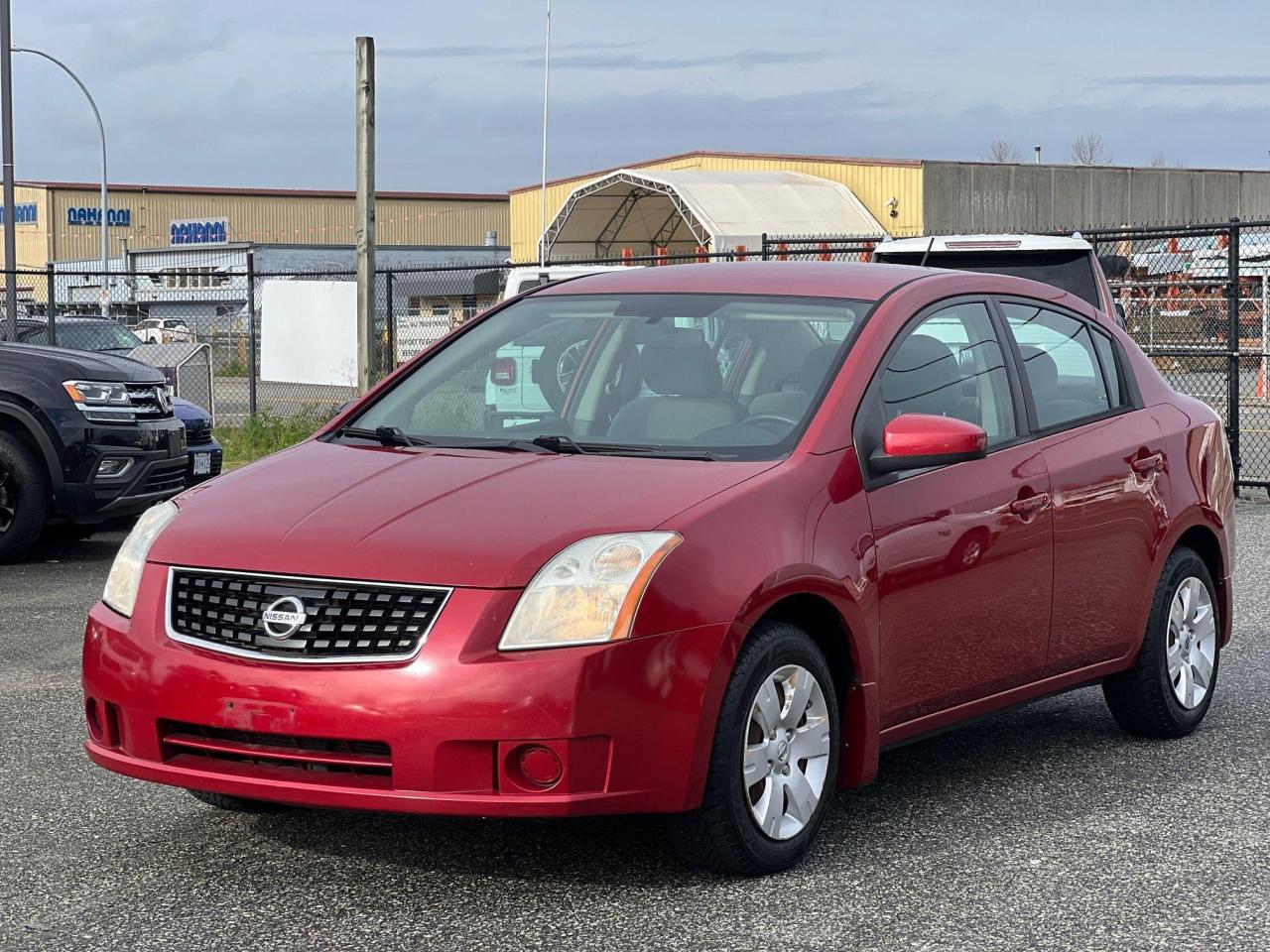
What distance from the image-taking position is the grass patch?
18000mm

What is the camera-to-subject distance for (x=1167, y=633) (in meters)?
6.38

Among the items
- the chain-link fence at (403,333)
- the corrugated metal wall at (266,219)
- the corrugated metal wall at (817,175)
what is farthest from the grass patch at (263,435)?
the corrugated metal wall at (266,219)

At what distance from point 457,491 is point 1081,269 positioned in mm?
6900

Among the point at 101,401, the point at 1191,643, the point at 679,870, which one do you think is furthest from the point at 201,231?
the point at 679,870

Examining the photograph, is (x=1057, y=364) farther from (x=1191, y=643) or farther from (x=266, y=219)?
(x=266, y=219)

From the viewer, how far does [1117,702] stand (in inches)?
253

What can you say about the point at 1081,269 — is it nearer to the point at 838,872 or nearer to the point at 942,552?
the point at 942,552

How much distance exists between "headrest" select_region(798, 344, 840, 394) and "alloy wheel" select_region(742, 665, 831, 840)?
900mm

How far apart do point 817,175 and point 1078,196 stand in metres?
6.34

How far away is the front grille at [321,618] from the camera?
14.0ft

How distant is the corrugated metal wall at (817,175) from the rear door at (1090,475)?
119 ft

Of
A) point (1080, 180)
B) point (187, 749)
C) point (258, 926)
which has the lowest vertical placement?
point (258, 926)

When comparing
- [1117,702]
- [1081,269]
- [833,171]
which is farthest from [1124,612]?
[833,171]

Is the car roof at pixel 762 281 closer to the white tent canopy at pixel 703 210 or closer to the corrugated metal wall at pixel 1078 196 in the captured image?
the white tent canopy at pixel 703 210
